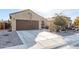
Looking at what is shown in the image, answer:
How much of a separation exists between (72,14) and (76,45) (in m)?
0.57

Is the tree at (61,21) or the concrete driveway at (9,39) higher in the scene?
the tree at (61,21)

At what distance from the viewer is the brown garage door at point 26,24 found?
6.95ft

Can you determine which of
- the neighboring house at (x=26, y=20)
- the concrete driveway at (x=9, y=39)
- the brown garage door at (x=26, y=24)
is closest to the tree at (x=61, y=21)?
the neighboring house at (x=26, y=20)

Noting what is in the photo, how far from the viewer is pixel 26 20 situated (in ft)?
6.96

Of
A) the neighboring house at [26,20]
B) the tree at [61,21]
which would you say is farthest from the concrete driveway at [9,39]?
the tree at [61,21]

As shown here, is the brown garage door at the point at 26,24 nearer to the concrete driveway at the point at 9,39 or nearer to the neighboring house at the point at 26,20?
the neighboring house at the point at 26,20

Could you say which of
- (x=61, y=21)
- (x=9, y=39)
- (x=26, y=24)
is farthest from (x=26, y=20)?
(x=61, y=21)

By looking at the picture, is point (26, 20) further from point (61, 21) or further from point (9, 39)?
point (61, 21)

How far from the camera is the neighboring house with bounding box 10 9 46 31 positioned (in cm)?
206

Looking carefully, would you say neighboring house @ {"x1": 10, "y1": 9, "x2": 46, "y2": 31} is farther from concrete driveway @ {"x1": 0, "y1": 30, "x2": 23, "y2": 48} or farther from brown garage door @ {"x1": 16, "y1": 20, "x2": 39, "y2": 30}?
concrete driveway @ {"x1": 0, "y1": 30, "x2": 23, "y2": 48}

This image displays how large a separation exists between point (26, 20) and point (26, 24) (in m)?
0.07

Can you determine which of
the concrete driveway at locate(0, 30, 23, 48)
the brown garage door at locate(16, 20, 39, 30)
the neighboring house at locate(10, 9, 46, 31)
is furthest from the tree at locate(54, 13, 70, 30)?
the concrete driveway at locate(0, 30, 23, 48)

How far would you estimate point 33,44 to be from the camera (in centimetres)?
212
